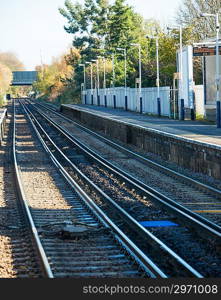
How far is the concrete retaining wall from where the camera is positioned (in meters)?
23.2

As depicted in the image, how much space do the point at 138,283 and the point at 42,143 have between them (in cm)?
3210

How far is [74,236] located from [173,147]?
14496mm

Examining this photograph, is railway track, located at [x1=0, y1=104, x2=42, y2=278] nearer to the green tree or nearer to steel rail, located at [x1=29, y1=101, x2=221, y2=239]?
steel rail, located at [x1=29, y1=101, x2=221, y2=239]

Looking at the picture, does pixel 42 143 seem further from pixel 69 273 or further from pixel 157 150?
pixel 69 273

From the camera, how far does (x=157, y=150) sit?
3186 cm

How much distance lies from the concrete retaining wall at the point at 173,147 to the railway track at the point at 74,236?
4.23 meters

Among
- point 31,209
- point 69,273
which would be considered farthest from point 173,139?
point 69,273

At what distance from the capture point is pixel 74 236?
1449 centimetres

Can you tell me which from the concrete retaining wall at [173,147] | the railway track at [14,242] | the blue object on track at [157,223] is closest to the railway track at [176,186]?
the concrete retaining wall at [173,147]

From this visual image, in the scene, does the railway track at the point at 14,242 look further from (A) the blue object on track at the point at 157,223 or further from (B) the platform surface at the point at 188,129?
(B) the platform surface at the point at 188,129

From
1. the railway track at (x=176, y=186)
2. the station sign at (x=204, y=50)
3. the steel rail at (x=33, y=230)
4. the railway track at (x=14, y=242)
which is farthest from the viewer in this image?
the station sign at (x=204, y=50)

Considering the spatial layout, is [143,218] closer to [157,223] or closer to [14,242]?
[157,223]

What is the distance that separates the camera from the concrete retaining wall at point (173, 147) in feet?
76.3

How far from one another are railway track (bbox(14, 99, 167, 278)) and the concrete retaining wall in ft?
13.9
